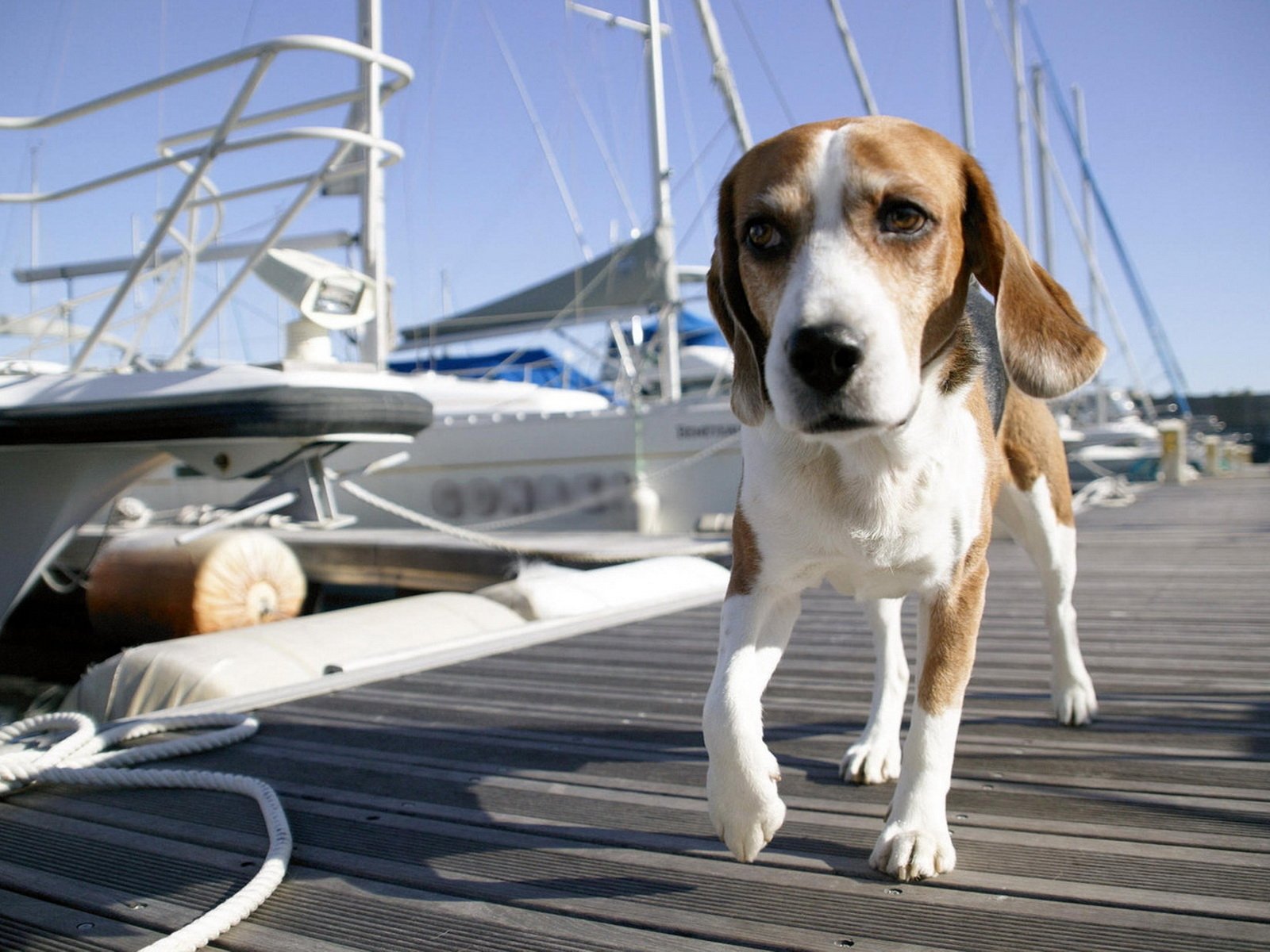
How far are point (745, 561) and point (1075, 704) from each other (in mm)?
1343

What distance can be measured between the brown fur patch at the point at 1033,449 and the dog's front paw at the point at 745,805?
1.27m

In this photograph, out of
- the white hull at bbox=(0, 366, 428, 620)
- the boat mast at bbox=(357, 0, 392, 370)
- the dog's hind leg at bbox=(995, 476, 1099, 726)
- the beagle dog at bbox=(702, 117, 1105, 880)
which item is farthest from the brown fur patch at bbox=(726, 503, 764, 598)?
the boat mast at bbox=(357, 0, 392, 370)

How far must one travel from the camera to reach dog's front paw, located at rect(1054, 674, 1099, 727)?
9.18 feet

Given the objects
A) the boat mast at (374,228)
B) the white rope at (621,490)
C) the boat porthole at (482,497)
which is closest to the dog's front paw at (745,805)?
the boat mast at (374,228)

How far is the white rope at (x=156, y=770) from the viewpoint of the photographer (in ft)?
5.90

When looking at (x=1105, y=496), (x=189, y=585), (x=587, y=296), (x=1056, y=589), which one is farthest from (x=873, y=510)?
(x=587, y=296)

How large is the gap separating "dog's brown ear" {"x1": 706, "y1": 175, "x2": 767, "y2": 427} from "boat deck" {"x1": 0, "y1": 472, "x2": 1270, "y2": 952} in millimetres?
860

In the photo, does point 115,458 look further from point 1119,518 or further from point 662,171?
point 662,171

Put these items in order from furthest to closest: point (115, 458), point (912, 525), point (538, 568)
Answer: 1. point (538, 568)
2. point (115, 458)
3. point (912, 525)

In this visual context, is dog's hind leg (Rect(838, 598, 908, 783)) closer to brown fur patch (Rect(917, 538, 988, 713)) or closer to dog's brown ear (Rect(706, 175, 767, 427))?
brown fur patch (Rect(917, 538, 988, 713))

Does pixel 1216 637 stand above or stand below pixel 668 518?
above

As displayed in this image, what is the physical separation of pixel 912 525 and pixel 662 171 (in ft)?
45.9

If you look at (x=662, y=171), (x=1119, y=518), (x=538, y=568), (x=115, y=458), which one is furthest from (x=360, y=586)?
(x=662, y=171)

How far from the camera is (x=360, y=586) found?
875 centimetres
